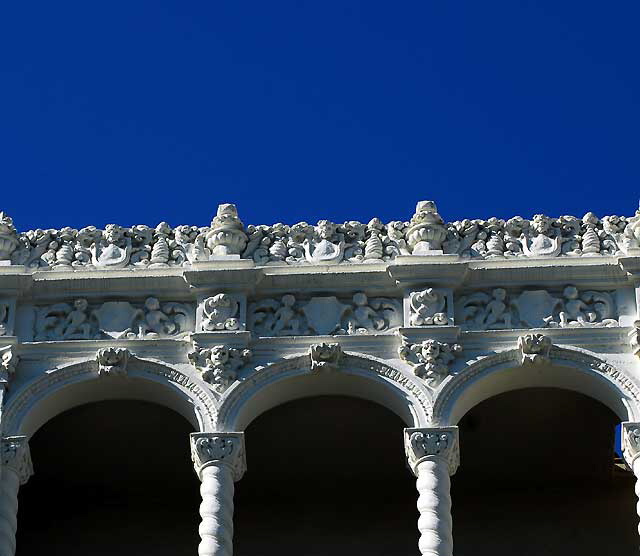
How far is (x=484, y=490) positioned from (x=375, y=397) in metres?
3.65

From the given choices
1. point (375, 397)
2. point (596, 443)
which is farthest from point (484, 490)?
point (375, 397)

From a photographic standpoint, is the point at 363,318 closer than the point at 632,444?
No

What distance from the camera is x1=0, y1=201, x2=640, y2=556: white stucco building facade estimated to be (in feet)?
79.9

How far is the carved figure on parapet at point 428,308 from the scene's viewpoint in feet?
81.6

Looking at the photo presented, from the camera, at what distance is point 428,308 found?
82.0ft

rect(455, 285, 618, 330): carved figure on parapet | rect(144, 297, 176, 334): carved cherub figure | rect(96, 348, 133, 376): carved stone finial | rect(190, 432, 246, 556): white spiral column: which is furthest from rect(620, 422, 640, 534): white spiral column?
rect(96, 348, 133, 376): carved stone finial

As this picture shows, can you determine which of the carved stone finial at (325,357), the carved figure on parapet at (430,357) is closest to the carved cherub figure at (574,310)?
the carved figure on parapet at (430,357)

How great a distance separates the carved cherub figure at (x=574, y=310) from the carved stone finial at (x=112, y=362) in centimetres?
521

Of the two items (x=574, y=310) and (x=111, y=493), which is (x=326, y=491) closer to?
(x=111, y=493)

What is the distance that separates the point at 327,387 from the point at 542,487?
4434 millimetres

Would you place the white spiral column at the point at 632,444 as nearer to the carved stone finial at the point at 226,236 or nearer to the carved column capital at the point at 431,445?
the carved column capital at the point at 431,445

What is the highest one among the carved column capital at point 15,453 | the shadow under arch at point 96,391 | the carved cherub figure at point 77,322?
the carved cherub figure at point 77,322

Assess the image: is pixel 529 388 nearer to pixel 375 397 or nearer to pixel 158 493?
pixel 375 397

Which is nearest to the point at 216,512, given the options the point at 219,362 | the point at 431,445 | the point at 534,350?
the point at 219,362
